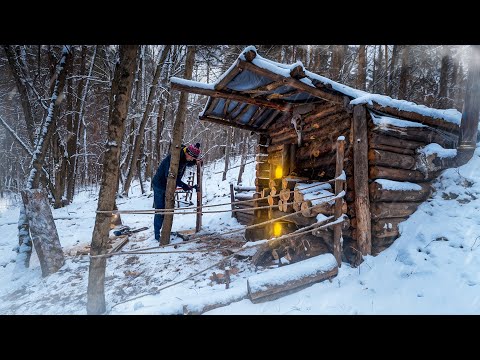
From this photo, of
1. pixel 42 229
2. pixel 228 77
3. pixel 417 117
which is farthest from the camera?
pixel 42 229

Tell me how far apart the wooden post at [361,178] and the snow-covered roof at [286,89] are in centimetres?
28

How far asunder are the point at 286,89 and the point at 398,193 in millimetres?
2745

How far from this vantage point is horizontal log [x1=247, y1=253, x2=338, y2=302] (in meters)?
2.88

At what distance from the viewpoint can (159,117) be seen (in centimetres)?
1199

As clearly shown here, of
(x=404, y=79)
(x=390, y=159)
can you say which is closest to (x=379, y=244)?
(x=390, y=159)

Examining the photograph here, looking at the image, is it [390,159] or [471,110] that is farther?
[390,159]

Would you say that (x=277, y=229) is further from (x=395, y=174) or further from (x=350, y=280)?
(x=395, y=174)

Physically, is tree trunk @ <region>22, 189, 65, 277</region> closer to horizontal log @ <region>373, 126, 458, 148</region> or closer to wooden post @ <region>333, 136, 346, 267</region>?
wooden post @ <region>333, 136, 346, 267</region>

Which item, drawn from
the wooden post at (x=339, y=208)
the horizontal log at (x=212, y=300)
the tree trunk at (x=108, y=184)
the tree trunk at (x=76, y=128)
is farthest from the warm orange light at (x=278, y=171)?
the tree trunk at (x=76, y=128)

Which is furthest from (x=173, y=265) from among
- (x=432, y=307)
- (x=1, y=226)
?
(x=1, y=226)

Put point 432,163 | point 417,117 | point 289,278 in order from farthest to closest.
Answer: point 432,163, point 417,117, point 289,278

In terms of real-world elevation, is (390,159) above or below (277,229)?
above

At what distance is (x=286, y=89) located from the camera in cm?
426
